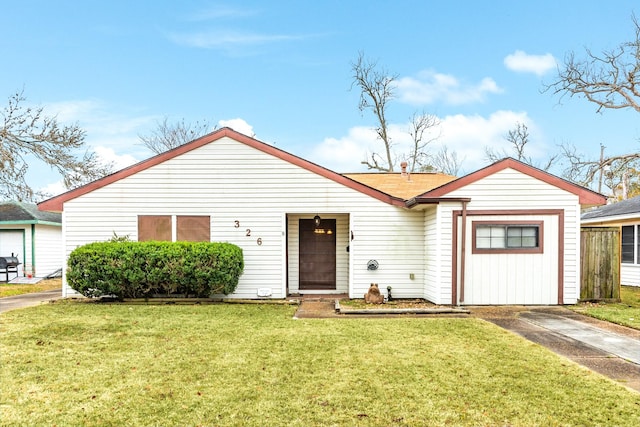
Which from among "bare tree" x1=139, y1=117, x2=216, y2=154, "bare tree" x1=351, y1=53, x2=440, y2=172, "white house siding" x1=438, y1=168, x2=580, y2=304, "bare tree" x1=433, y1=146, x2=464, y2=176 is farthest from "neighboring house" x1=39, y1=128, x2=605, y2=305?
"bare tree" x1=433, y1=146, x2=464, y2=176

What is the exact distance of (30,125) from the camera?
15414 mm

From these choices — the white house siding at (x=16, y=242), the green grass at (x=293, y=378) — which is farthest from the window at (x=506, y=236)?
the white house siding at (x=16, y=242)

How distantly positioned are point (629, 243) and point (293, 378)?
14.4 meters

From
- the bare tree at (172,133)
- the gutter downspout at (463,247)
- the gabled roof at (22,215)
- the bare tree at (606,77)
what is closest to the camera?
the gutter downspout at (463,247)

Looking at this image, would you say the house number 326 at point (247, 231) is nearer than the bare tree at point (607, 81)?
Yes

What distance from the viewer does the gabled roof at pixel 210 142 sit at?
995 centimetres

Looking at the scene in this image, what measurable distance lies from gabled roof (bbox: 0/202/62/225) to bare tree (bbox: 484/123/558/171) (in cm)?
2703

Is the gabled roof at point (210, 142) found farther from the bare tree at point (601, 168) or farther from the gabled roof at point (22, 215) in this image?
the bare tree at point (601, 168)

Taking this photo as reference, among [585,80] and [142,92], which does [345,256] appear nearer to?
[142,92]

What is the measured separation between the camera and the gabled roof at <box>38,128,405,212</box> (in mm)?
9945

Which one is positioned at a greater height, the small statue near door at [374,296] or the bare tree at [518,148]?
the bare tree at [518,148]

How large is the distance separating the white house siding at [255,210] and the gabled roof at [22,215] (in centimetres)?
726

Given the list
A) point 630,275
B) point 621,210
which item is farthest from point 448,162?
point 630,275

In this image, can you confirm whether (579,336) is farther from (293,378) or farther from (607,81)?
(607,81)
